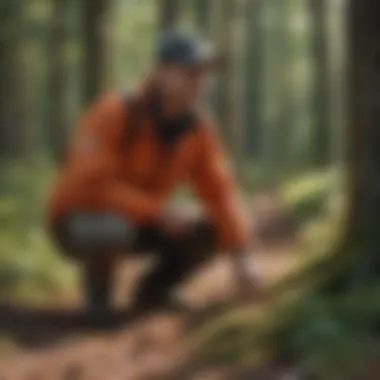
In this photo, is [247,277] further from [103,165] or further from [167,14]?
[167,14]

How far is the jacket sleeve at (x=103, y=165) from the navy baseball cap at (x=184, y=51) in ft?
0.48

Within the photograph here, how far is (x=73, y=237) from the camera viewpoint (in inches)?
94.0

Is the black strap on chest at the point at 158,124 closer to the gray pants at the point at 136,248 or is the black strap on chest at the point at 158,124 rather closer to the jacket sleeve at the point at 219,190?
A: the jacket sleeve at the point at 219,190

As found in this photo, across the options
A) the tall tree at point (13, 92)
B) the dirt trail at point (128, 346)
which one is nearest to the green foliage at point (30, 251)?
the dirt trail at point (128, 346)

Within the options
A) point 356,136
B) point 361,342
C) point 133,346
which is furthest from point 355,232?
point 133,346

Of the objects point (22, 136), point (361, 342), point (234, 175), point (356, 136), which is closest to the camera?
point (361, 342)

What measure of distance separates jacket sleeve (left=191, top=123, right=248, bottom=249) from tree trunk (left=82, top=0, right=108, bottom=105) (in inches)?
11.7

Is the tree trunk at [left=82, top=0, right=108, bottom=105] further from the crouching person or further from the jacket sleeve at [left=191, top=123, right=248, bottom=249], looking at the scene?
the jacket sleeve at [left=191, top=123, right=248, bottom=249]

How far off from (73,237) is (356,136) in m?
0.64

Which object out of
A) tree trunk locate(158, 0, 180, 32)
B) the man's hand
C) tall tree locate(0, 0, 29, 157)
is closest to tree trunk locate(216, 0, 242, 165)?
tree trunk locate(158, 0, 180, 32)

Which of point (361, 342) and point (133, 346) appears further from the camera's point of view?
point (133, 346)

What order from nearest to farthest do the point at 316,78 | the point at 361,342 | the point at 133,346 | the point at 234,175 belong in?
the point at 361,342 < the point at 133,346 < the point at 234,175 < the point at 316,78

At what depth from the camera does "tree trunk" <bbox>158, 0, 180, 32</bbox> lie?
2.61 meters

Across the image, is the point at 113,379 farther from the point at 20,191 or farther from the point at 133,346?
the point at 20,191
